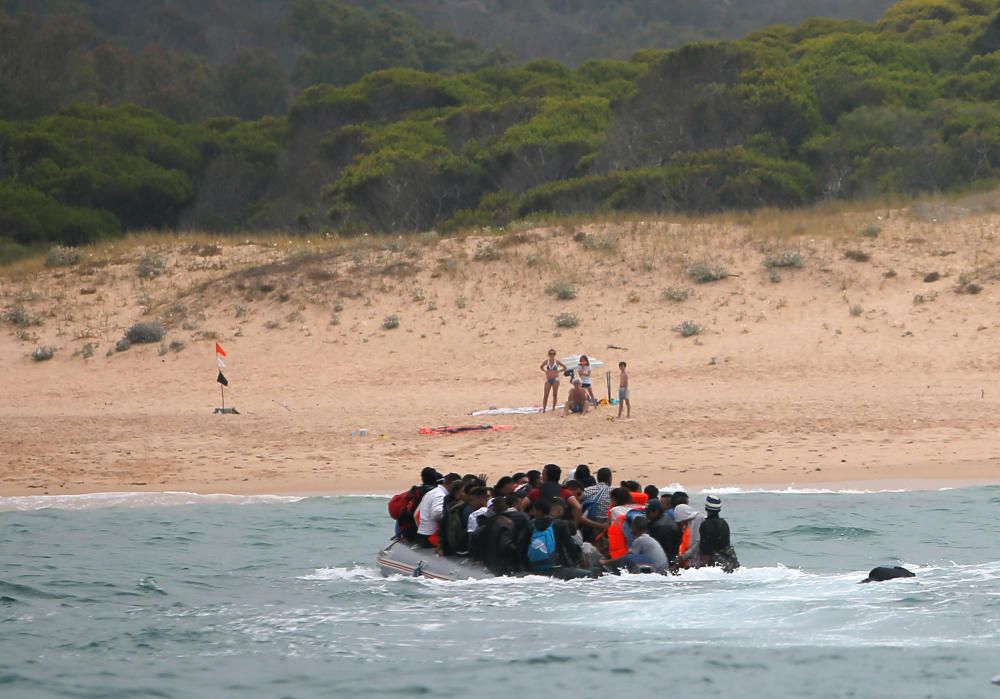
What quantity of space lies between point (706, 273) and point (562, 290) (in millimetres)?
2969

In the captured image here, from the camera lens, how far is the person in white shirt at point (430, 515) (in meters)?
14.9

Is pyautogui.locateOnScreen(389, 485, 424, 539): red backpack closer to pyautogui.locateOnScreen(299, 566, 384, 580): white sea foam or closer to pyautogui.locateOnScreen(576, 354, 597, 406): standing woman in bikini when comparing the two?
pyautogui.locateOnScreen(299, 566, 384, 580): white sea foam

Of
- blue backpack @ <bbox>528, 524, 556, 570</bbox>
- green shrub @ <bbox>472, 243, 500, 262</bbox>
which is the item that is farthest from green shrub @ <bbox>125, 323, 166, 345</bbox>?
blue backpack @ <bbox>528, 524, 556, 570</bbox>

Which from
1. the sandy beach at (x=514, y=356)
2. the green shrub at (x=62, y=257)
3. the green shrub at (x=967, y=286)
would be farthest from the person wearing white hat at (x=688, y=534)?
the green shrub at (x=62, y=257)

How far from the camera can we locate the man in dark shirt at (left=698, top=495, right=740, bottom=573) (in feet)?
45.6

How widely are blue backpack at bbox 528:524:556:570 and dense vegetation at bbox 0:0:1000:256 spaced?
964 inches

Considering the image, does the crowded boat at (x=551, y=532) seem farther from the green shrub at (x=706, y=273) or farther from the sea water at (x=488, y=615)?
the green shrub at (x=706, y=273)

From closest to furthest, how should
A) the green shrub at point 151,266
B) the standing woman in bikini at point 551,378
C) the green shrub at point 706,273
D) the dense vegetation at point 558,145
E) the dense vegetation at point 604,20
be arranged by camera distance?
the standing woman in bikini at point 551,378, the green shrub at point 706,273, the green shrub at point 151,266, the dense vegetation at point 558,145, the dense vegetation at point 604,20

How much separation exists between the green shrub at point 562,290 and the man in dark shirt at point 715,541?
16.2 m

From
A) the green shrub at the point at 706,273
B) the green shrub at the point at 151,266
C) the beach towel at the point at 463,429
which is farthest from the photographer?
the green shrub at the point at 151,266

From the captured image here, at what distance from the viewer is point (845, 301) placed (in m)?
28.8

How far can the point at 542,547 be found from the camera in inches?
563

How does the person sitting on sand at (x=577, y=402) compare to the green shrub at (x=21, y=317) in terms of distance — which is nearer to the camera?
the person sitting on sand at (x=577, y=402)

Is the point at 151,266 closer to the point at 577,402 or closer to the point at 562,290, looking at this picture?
the point at 562,290
